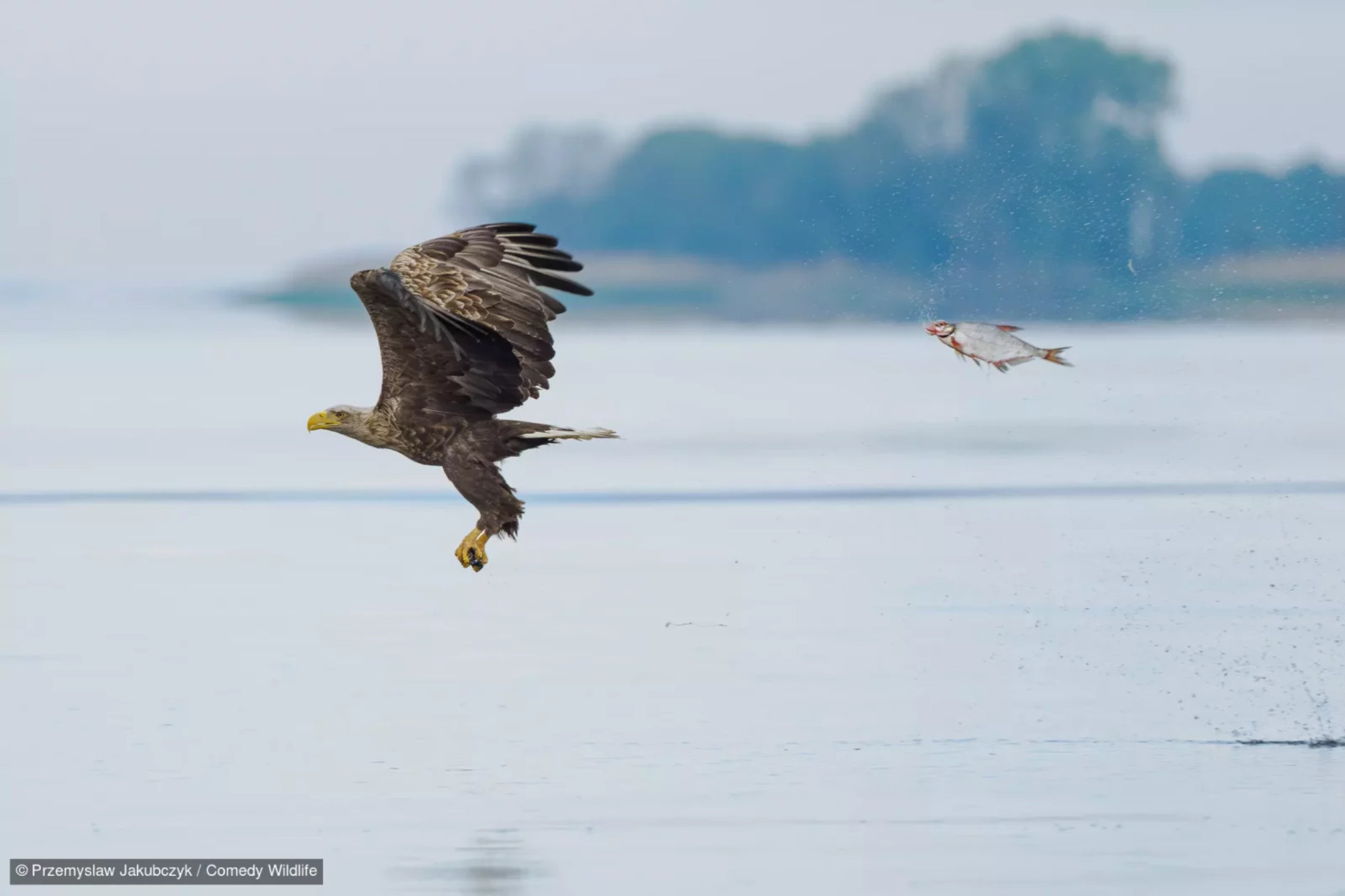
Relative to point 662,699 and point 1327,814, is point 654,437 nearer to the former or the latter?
point 662,699

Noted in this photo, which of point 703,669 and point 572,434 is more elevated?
point 572,434

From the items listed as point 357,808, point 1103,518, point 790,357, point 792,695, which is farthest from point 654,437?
point 790,357

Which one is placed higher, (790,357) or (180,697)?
(180,697)

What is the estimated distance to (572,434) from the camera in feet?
37.5

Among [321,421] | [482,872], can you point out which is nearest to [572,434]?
[321,421]

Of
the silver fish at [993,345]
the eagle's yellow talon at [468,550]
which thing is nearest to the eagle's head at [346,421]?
the eagle's yellow talon at [468,550]

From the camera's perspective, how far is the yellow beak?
39.2 feet

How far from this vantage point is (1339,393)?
31.0m

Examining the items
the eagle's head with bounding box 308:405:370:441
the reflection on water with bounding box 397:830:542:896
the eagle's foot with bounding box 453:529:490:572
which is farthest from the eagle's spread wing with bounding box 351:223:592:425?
the reflection on water with bounding box 397:830:542:896

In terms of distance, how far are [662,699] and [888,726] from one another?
1101 mm

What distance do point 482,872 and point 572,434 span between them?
2.90 m

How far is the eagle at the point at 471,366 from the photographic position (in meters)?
11.6

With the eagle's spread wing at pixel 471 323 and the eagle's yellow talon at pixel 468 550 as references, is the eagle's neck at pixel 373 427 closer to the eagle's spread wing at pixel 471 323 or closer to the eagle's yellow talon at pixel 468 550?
the eagle's spread wing at pixel 471 323

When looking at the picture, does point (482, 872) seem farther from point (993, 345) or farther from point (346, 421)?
point (346, 421)
